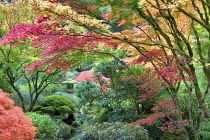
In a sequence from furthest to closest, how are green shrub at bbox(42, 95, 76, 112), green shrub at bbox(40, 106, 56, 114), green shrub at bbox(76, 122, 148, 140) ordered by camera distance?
green shrub at bbox(42, 95, 76, 112) → green shrub at bbox(40, 106, 56, 114) → green shrub at bbox(76, 122, 148, 140)

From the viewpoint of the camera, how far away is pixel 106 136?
17.2 ft

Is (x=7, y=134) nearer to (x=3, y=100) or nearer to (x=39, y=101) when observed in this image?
(x=3, y=100)

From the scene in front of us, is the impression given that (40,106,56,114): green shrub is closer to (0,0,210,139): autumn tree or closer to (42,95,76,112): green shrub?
(42,95,76,112): green shrub

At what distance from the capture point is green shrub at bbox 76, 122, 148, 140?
16.6 ft

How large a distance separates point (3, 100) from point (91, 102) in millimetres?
4352

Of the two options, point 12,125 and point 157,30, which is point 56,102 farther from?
point 157,30

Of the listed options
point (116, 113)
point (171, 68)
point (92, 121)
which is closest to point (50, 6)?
point (171, 68)

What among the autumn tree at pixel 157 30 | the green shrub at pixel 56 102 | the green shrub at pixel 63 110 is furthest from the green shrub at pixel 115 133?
the green shrub at pixel 56 102

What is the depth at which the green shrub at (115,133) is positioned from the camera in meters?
5.07

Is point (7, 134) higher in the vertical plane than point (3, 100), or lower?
lower

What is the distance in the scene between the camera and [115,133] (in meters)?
5.23

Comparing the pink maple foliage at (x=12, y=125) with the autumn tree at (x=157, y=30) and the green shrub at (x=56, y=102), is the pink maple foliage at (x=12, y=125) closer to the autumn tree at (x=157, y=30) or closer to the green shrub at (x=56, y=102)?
the autumn tree at (x=157, y=30)

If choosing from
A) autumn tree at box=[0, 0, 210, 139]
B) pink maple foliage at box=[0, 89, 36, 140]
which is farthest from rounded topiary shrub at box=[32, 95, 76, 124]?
pink maple foliage at box=[0, 89, 36, 140]

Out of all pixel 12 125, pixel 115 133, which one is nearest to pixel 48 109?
pixel 115 133
